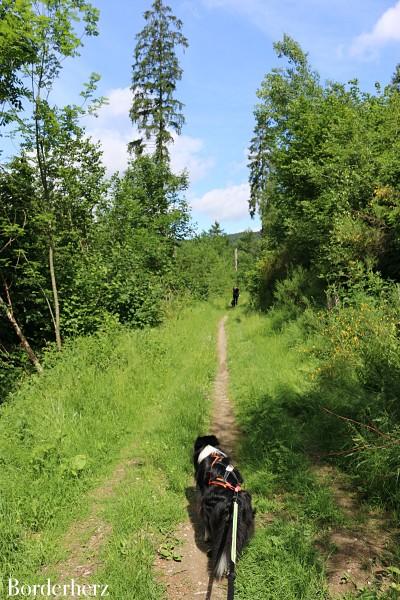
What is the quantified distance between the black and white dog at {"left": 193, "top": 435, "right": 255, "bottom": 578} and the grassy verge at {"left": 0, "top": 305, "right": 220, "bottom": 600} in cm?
53

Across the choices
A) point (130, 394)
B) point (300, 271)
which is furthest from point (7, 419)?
point (300, 271)

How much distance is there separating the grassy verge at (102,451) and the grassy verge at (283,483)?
809 mm

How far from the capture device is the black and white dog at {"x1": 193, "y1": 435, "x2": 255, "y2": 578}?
3.18 metres

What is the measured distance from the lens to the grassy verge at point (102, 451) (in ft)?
11.4

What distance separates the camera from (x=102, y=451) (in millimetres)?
5281

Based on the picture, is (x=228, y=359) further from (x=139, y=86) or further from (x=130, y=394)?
(x=139, y=86)

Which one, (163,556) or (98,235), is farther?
(98,235)

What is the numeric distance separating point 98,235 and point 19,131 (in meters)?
4.55

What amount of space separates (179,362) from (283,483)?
566cm

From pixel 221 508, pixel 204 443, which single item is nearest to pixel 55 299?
pixel 204 443

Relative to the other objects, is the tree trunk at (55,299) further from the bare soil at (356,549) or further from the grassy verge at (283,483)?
the bare soil at (356,549)

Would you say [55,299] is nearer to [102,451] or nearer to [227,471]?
[102,451]

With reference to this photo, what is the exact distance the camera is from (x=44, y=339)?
34.7ft

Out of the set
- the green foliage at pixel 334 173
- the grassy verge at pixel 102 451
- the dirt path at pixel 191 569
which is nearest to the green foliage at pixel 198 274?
the green foliage at pixel 334 173
